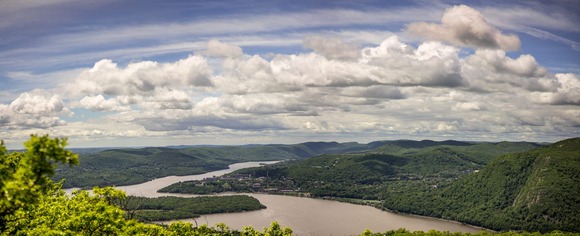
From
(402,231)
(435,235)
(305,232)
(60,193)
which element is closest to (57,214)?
(60,193)

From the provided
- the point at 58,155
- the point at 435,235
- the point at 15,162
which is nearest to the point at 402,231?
the point at 435,235

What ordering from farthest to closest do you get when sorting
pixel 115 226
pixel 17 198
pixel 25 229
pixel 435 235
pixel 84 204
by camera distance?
1. pixel 435 235
2. pixel 84 204
3. pixel 25 229
4. pixel 115 226
5. pixel 17 198

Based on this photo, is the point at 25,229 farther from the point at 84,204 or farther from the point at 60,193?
the point at 60,193

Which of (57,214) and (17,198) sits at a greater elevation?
(17,198)

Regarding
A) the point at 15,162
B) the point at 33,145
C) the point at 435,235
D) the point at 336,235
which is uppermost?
the point at 33,145

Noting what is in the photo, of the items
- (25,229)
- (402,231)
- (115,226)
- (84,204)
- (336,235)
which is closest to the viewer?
(115,226)

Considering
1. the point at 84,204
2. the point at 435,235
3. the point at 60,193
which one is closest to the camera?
the point at 84,204

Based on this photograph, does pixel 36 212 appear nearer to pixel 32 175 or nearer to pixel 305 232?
pixel 32 175

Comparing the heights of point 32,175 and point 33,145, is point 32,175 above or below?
below

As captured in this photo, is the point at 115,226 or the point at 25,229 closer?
the point at 115,226
